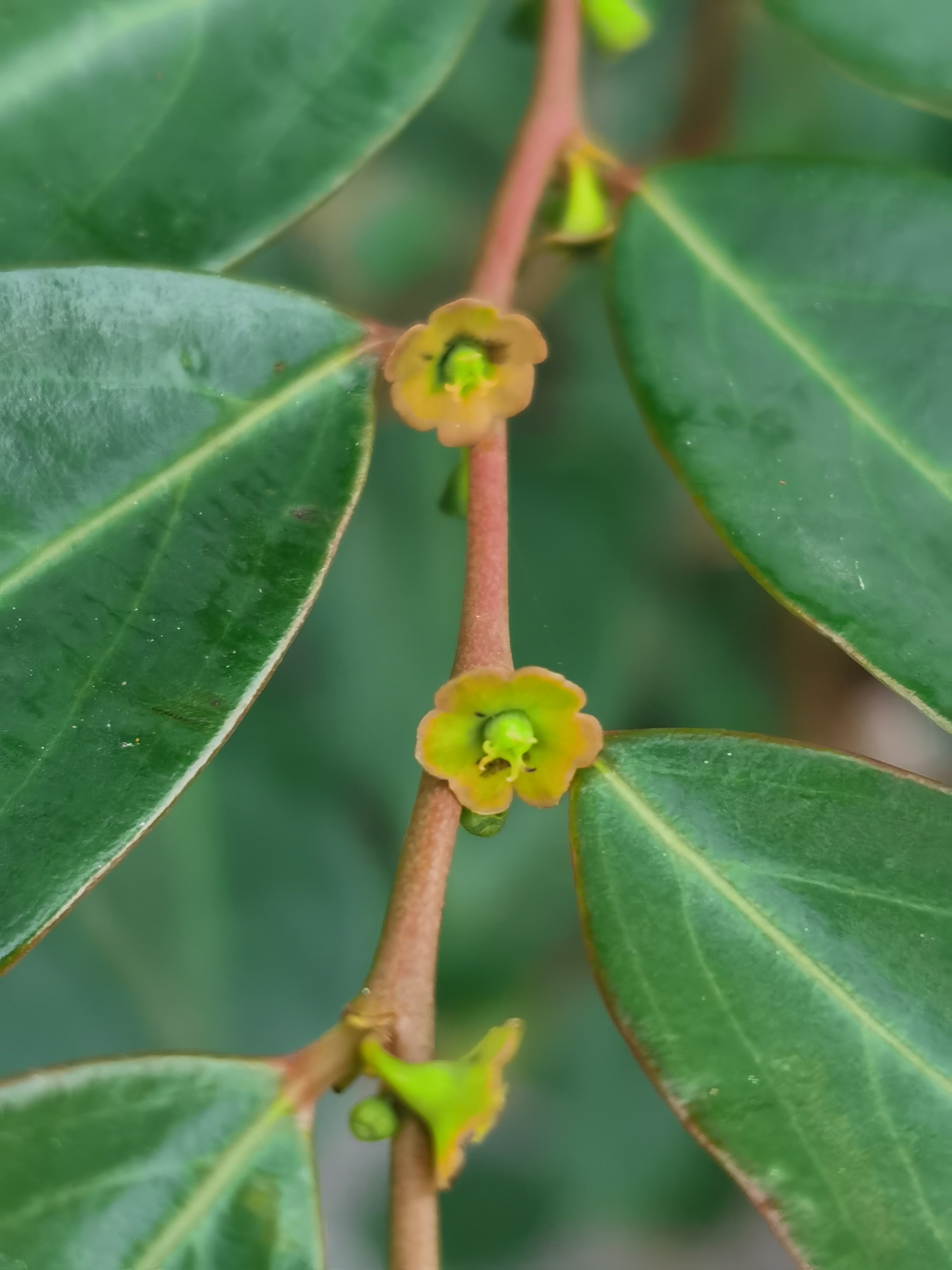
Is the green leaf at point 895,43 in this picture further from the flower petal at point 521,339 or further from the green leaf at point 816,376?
the flower petal at point 521,339

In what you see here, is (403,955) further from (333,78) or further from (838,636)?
(333,78)

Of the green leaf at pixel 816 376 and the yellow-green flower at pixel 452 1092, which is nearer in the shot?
the yellow-green flower at pixel 452 1092

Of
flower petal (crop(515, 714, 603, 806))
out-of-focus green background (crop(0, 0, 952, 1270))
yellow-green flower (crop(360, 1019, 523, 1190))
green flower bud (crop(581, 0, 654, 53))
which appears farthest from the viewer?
out-of-focus green background (crop(0, 0, 952, 1270))

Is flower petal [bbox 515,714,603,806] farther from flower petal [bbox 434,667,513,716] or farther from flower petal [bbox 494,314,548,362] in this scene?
flower petal [bbox 494,314,548,362]

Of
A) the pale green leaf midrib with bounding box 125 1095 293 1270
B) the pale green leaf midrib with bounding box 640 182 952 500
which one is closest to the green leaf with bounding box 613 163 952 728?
the pale green leaf midrib with bounding box 640 182 952 500

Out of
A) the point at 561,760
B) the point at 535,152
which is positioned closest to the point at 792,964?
the point at 561,760

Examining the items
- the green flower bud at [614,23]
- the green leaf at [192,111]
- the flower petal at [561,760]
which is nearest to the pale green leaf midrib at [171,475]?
the green leaf at [192,111]
